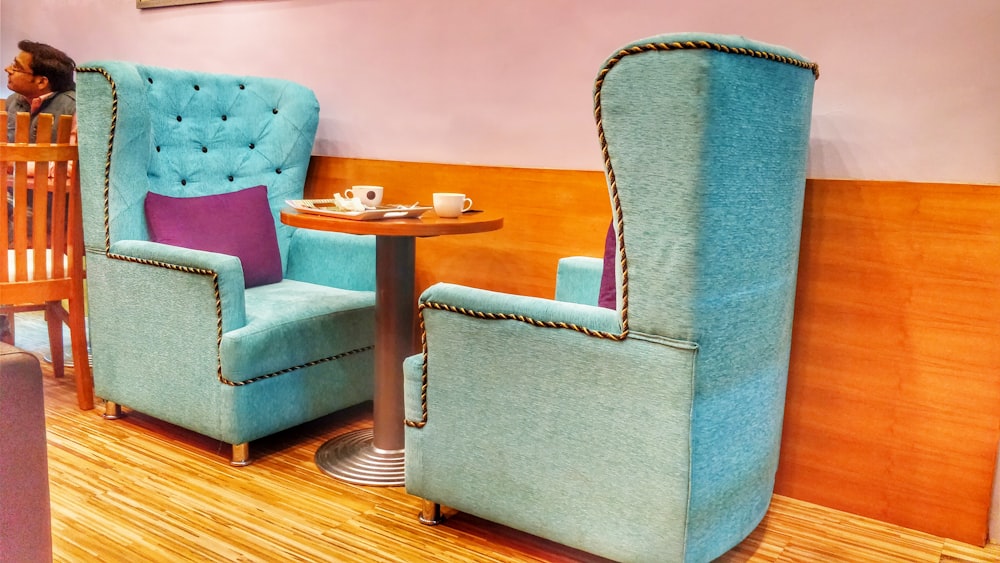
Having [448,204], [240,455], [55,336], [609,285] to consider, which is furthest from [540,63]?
[55,336]

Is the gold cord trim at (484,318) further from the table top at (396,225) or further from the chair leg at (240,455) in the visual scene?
the chair leg at (240,455)

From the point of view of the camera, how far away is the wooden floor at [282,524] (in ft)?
6.15

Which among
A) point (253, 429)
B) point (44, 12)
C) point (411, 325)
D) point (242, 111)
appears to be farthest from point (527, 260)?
point (44, 12)

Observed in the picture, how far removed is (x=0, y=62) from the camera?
186 inches

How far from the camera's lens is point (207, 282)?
2234 millimetres

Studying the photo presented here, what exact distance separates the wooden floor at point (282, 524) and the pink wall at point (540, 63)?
939 mm

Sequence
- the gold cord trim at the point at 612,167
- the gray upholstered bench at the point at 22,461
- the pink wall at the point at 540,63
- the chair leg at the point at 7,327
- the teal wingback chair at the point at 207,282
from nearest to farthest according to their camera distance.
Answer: the gray upholstered bench at the point at 22,461 → the gold cord trim at the point at 612,167 → the pink wall at the point at 540,63 → the teal wingback chair at the point at 207,282 → the chair leg at the point at 7,327

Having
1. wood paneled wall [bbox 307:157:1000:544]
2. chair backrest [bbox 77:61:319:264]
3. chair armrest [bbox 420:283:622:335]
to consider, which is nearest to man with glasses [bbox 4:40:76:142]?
chair backrest [bbox 77:61:319:264]

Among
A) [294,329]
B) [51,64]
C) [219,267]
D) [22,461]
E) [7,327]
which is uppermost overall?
[51,64]

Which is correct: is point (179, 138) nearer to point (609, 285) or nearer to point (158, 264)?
point (158, 264)

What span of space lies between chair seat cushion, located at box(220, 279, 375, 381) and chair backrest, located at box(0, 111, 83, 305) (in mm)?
660

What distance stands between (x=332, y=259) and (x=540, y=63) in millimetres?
1037

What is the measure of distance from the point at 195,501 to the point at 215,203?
1034 millimetres

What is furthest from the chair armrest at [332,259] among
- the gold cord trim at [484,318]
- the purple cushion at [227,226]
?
the gold cord trim at [484,318]
